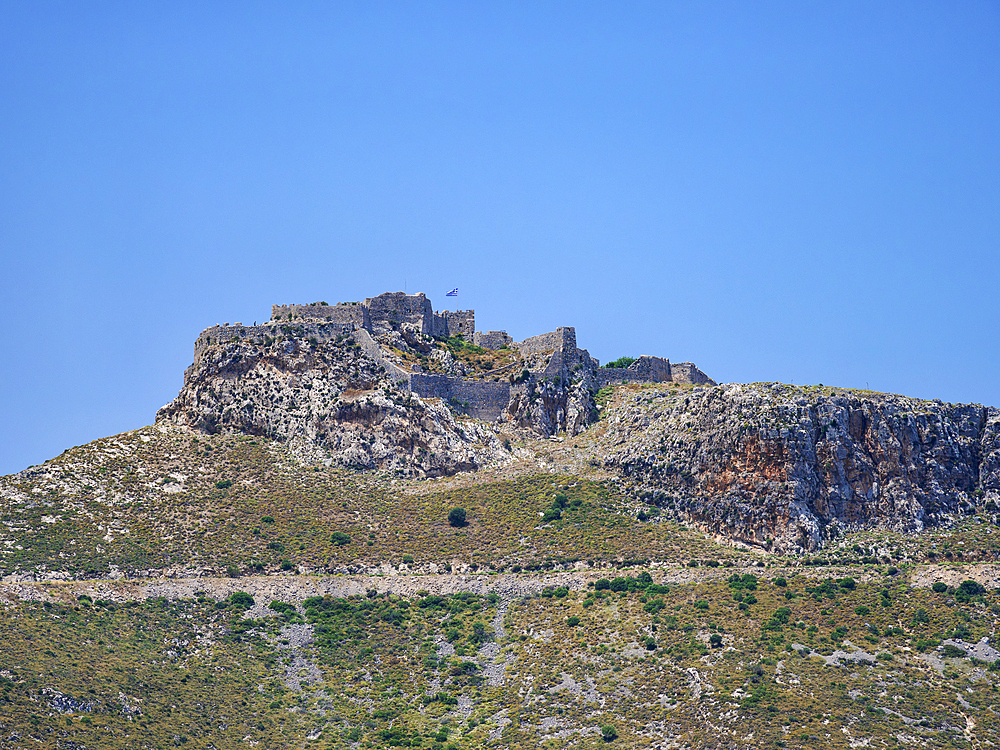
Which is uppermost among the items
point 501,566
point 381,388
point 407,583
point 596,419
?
point 381,388

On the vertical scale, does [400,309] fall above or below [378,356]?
above

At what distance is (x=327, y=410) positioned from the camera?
12838 centimetres

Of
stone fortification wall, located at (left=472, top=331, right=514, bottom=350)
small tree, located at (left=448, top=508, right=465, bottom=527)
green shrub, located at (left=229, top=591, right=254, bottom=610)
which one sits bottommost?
green shrub, located at (left=229, top=591, right=254, bottom=610)

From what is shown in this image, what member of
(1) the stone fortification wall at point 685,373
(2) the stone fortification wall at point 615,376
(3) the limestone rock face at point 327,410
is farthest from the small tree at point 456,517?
(1) the stone fortification wall at point 685,373

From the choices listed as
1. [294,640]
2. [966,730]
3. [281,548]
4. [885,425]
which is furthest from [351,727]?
[885,425]

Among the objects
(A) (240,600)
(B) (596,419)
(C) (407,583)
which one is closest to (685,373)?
(B) (596,419)

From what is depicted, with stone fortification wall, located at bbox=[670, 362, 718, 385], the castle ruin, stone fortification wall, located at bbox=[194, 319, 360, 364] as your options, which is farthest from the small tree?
stone fortification wall, located at bbox=[670, 362, 718, 385]

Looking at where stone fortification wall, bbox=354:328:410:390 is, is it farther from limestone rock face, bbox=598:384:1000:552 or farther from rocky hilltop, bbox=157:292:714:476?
limestone rock face, bbox=598:384:1000:552

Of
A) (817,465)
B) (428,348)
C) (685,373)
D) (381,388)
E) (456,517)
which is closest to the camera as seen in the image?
(817,465)

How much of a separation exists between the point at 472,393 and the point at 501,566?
21.4 metres

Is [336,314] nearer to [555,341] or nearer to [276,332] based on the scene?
[276,332]

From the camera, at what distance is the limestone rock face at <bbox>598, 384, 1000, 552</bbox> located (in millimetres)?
115750

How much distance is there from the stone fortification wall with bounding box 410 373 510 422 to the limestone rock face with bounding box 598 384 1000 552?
48.6 feet

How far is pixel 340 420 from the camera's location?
128 metres
